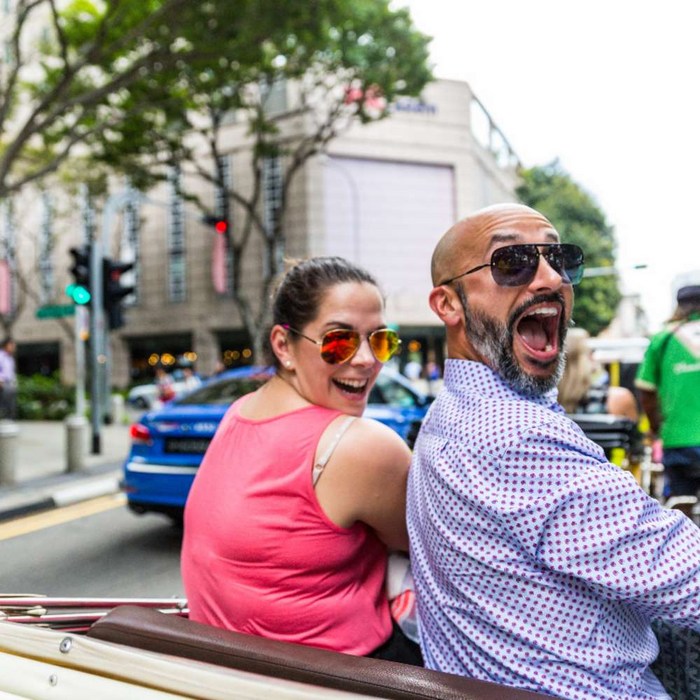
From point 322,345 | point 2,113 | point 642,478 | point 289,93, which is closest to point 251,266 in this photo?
point 289,93

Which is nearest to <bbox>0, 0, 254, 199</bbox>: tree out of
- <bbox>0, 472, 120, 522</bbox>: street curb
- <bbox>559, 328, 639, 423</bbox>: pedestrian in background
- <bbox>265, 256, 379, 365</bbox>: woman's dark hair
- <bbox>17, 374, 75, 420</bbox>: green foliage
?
<bbox>0, 472, 120, 522</bbox>: street curb

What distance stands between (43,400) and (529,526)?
72.9 ft

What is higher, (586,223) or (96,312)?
(586,223)

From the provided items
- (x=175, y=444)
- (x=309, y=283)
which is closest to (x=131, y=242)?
(x=175, y=444)

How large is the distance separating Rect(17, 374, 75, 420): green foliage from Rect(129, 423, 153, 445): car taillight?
15.0 m

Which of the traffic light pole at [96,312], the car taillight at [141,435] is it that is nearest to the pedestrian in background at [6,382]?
the traffic light pole at [96,312]

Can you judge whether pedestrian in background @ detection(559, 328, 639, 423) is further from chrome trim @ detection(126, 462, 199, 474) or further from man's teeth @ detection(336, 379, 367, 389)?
chrome trim @ detection(126, 462, 199, 474)

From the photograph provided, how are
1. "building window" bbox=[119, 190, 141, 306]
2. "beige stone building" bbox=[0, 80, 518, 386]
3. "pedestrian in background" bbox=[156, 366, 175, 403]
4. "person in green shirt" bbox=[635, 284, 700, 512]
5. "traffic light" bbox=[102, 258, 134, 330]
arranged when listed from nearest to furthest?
"person in green shirt" bbox=[635, 284, 700, 512]
"traffic light" bbox=[102, 258, 134, 330]
"pedestrian in background" bbox=[156, 366, 175, 403]
"beige stone building" bbox=[0, 80, 518, 386]
"building window" bbox=[119, 190, 141, 306]

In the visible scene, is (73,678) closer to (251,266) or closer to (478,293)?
(478,293)

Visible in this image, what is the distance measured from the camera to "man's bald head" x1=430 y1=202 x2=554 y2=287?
5.01ft

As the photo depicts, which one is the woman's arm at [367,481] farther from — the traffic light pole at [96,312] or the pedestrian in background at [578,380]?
the traffic light pole at [96,312]

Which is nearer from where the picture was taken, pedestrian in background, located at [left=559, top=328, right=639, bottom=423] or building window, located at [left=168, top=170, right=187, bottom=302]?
pedestrian in background, located at [left=559, top=328, right=639, bottom=423]

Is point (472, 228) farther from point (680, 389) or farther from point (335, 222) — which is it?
point (335, 222)

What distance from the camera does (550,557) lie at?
1213 mm
